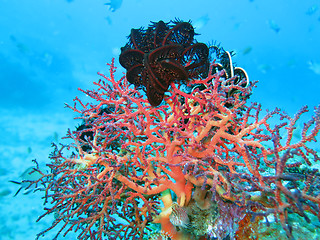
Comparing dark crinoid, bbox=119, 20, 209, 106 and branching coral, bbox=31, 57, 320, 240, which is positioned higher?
dark crinoid, bbox=119, 20, 209, 106

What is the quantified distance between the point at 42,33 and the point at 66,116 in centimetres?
5647

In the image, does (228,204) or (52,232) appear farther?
(52,232)

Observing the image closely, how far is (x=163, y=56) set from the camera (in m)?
2.44

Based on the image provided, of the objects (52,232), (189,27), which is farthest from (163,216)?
(52,232)

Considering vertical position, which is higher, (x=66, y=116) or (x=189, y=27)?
(x=66, y=116)

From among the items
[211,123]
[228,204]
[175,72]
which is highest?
[175,72]

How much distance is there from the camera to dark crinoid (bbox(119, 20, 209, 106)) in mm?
2432

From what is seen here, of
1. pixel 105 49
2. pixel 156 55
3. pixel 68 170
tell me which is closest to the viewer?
pixel 156 55

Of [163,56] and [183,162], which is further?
[163,56]

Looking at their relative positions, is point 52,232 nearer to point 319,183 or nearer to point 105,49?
point 319,183

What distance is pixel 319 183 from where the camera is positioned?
A: 6.32ft

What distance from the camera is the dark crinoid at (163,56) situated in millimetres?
2432

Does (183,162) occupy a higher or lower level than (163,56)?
lower

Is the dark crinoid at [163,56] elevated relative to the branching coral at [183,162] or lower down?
elevated
